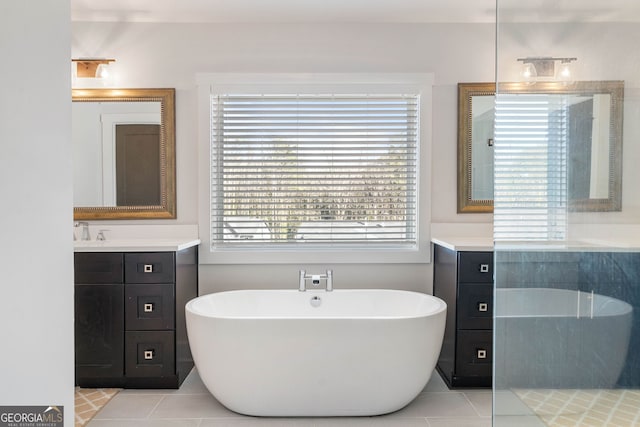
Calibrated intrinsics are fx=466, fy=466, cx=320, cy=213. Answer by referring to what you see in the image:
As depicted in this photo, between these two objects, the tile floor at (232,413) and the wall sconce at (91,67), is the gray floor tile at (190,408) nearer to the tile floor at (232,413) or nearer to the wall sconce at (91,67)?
the tile floor at (232,413)

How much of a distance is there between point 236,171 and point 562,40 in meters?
2.54

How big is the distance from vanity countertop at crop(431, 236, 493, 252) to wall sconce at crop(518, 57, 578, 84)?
1668mm

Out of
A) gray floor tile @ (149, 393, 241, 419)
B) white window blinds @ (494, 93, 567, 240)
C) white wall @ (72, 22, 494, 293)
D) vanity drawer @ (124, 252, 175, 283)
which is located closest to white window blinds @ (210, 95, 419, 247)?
white wall @ (72, 22, 494, 293)

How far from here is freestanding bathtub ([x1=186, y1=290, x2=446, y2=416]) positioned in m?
2.40

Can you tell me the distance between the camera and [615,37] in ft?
3.18

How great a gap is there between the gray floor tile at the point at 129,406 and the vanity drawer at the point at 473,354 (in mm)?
1819

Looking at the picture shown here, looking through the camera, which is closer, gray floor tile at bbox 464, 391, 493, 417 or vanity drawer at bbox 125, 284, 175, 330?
gray floor tile at bbox 464, 391, 493, 417

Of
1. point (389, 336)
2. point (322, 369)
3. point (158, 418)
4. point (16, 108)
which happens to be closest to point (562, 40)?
point (16, 108)

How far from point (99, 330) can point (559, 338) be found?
2592 mm

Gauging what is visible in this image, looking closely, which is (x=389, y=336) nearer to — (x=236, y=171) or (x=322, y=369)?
(x=322, y=369)

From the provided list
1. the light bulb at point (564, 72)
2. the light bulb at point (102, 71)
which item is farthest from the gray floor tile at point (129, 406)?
the light bulb at point (564, 72)

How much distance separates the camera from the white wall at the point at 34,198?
1219mm

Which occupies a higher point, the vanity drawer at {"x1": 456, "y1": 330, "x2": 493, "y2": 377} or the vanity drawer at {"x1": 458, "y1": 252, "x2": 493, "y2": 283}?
the vanity drawer at {"x1": 458, "y1": 252, "x2": 493, "y2": 283}

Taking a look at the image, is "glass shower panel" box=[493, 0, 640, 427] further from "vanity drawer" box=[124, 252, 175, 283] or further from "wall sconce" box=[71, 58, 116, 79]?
"wall sconce" box=[71, 58, 116, 79]
